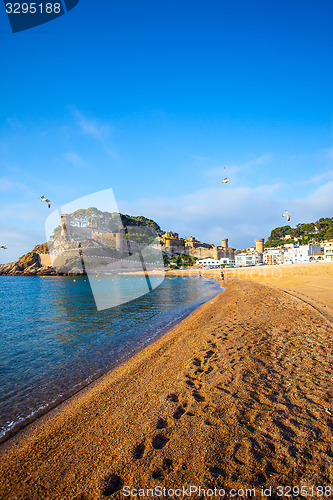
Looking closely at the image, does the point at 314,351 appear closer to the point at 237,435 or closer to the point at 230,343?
the point at 230,343

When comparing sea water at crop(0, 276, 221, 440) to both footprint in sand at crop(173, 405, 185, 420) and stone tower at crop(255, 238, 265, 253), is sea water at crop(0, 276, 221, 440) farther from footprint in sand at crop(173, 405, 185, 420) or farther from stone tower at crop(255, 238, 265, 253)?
stone tower at crop(255, 238, 265, 253)

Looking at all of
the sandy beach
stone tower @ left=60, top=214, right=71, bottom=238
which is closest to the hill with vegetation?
stone tower @ left=60, top=214, right=71, bottom=238

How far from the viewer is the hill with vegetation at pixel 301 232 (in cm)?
11238

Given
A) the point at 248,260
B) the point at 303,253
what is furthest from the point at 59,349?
the point at 248,260

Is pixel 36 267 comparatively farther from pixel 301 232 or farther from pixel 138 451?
pixel 301 232

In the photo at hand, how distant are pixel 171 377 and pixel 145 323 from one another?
23.6ft

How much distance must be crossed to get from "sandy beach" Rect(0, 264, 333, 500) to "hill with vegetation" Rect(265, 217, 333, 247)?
119611 mm

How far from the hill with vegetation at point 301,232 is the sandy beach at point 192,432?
119611 millimetres

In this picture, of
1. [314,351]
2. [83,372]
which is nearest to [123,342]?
[83,372]

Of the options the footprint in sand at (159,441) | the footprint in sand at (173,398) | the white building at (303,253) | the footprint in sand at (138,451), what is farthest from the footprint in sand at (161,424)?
the white building at (303,253)

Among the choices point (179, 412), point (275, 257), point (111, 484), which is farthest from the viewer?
point (275, 257)

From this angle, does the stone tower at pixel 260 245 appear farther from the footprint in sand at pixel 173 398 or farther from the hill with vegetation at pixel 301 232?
the footprint in sand at pixel 173 398

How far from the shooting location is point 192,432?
3.22 m

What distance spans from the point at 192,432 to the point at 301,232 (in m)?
145
